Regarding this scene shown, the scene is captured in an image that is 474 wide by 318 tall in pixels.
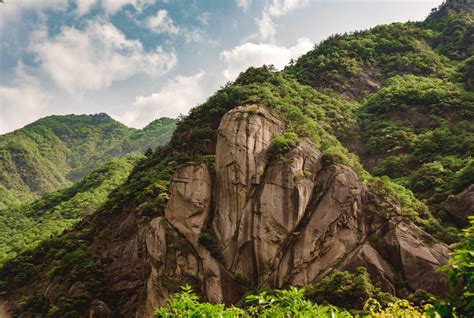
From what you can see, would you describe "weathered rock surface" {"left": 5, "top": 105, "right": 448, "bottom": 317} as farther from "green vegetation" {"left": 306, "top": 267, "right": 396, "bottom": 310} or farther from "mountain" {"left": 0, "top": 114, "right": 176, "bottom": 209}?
"mountain" {"left": 0, "top": 114, "right": 176, "bottom": 209}

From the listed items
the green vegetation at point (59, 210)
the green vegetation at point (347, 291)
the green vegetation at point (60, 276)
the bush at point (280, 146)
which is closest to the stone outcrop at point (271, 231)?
the bush at point (280, 146)

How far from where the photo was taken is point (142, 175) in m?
42.2

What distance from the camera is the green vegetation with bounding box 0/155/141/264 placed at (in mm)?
60406

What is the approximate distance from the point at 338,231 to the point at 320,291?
197 inches

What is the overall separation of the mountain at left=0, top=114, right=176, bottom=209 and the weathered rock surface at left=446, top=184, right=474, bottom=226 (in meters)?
89.3

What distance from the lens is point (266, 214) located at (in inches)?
1091

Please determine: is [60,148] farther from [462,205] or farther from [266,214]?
[462,205]

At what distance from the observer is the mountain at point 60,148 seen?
4589 inches

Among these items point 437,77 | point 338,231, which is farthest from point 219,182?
point 437,77

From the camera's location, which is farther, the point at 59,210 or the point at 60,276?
the point at 59,210

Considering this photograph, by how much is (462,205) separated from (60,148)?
15171 cm

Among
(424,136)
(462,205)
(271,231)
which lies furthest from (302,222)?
(424,136)

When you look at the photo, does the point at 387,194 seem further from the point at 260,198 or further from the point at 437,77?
the point at 437,77

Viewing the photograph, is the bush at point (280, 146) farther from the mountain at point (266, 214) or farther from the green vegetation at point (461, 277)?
the green vegetation at point (461, 277)
